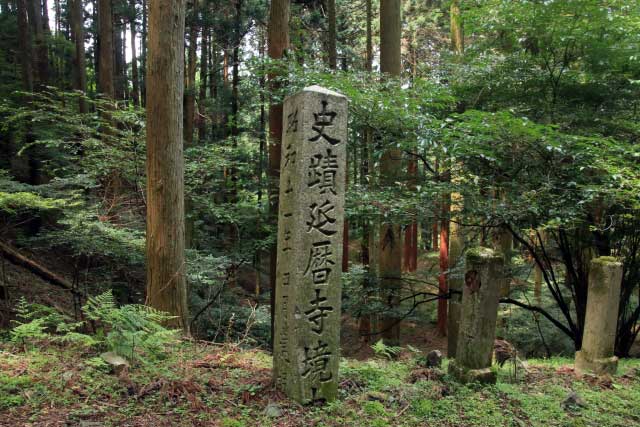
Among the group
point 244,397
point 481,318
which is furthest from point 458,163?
point 244,397

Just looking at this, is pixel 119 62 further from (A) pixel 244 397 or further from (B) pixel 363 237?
(A) pixel 244 397

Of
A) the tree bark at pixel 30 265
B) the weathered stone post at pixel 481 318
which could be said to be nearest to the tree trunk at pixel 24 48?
the tree bark at pixel 30 265

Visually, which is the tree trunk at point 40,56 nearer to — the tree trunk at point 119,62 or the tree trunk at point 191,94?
the tree trunk at point 119,62

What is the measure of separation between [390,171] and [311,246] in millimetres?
5038

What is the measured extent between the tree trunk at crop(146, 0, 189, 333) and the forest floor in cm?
124

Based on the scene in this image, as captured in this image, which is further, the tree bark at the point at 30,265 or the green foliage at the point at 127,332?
the tree bark at the point at 30,265

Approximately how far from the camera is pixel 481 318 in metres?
4.70

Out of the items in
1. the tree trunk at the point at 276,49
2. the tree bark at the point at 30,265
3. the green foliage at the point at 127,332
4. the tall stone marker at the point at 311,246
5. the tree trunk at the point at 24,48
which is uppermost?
the tree trunk at the point at 24,48

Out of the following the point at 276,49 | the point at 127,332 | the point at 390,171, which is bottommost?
the point at 127,332

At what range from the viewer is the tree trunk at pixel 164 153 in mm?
5672

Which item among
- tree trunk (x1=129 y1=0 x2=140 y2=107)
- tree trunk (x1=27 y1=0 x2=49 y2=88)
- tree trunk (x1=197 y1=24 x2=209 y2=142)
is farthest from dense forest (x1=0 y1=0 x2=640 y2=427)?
tree trunk (x1=129 y1=0 x2=140 y2=107)

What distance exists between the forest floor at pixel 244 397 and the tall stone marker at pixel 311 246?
12.6 inches

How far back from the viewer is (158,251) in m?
5.85

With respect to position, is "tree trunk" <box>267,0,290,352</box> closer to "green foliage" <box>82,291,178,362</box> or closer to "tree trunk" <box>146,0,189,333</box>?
"tree trunk" <box>146,0,189,333</box>
